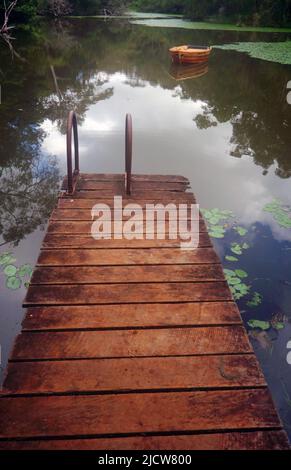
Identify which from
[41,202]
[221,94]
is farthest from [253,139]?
[41,202]

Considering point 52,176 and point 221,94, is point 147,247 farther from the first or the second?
point 221,94

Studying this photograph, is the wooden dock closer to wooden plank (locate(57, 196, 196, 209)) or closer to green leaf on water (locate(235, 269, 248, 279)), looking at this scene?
wooden plank (locate(57, 196, 196, 209))

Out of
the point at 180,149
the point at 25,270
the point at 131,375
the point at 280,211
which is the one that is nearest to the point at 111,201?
the point at 25,270

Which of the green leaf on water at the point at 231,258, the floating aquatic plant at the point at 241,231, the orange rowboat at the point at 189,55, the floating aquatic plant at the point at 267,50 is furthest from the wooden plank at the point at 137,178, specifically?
the floating aquatic plant at the point at 267,50

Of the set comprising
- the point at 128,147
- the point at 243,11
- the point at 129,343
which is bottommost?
the point at 129,343

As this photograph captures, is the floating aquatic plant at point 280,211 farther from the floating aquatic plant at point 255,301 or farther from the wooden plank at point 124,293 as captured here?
the wooden plank at point 124,293

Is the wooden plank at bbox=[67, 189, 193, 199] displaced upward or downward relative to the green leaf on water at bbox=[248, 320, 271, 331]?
upward

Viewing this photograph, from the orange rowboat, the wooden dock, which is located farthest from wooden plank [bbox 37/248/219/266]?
the orange rowboat

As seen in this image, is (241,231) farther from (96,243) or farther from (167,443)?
(167,443)

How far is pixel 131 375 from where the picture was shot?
229cm

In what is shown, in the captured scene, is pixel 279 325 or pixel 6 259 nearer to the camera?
pixel 279 325

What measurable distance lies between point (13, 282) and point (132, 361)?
2491mm

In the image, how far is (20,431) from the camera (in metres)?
1.96

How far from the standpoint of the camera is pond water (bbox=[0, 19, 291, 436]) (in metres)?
4.36
